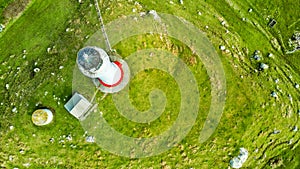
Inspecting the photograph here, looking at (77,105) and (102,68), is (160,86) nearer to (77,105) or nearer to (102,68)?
(77,105)

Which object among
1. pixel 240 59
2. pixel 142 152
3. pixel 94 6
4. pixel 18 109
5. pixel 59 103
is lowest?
pixel 142 152

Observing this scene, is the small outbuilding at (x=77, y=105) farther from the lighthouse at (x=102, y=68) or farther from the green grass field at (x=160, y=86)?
the lighthouse at (x=102, y=68)

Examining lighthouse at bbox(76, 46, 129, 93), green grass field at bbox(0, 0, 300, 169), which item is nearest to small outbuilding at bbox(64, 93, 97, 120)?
green grass field at bbox(0, 0, 300, 169)

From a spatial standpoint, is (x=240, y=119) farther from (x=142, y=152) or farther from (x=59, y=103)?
(x=59, y=103)

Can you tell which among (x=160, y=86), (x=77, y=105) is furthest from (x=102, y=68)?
(x=160, y=86)

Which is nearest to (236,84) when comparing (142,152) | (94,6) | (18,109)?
(142,152)

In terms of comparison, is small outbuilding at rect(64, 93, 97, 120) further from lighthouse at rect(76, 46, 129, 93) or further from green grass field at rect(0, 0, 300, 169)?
lighthouse at rect(76, 46, 129, 93)

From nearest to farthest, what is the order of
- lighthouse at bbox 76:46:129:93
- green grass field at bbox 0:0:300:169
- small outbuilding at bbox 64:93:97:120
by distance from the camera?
1. lighthouse at bbox 76:46:129:93
2. small outbuilding at bbox 64:93:97:120
3. green grass field at bbox 0:0:300:169

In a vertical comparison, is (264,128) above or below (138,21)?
below
